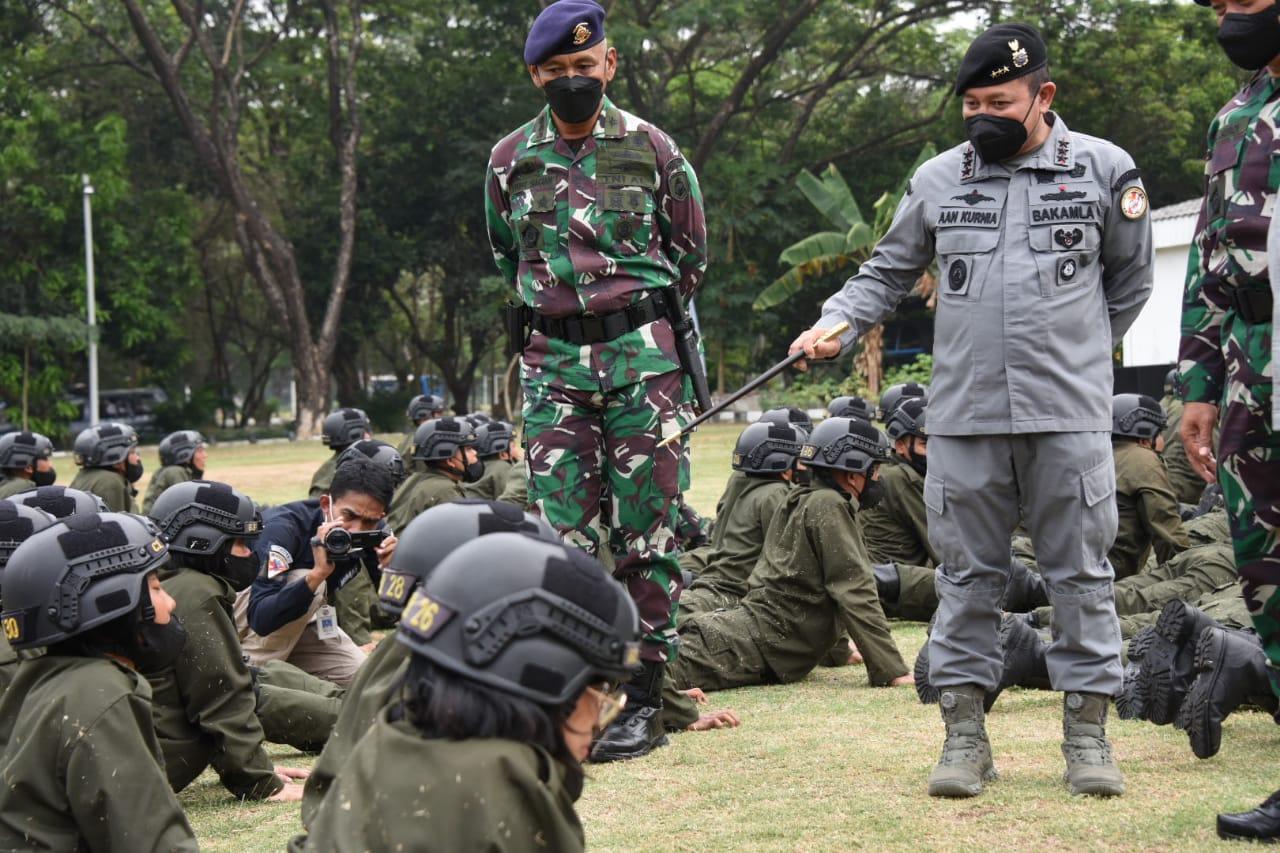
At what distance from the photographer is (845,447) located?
294 inches

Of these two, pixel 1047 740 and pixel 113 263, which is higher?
pixel 113 263

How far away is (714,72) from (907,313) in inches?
314

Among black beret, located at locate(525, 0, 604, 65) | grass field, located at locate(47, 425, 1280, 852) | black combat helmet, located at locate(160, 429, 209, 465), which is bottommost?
grass field, located at locate(47, 425, 1280, 852)

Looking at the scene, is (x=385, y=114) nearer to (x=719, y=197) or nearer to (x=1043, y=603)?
(x=719, y=197)

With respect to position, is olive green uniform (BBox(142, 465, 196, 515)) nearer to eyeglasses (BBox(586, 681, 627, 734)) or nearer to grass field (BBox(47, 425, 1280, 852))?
grass field (BBox(47, 425, 1280, 852))

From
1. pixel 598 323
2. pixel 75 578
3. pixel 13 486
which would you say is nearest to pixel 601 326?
pixel 598 323

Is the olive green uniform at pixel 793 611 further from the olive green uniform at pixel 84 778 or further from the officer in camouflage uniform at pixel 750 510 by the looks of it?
the olive green uniform at pixel 84 778

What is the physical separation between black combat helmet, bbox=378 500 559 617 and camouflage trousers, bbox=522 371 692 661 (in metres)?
2.03

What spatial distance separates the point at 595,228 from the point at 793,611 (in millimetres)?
2600

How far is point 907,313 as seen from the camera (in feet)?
130

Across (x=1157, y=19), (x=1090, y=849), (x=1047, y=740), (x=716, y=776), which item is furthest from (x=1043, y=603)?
(x=1157, y=19)

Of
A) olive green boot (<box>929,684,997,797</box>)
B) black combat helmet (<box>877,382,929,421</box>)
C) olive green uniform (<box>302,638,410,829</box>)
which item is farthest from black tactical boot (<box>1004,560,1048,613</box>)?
olive green uniform (<box>302,638,410,829</box>)

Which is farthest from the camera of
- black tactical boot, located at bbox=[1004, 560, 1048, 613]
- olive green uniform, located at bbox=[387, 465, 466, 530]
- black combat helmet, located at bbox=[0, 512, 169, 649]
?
olive green uniform, located at bbox=[387, 465, 466, 530]

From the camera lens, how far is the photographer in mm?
6145
